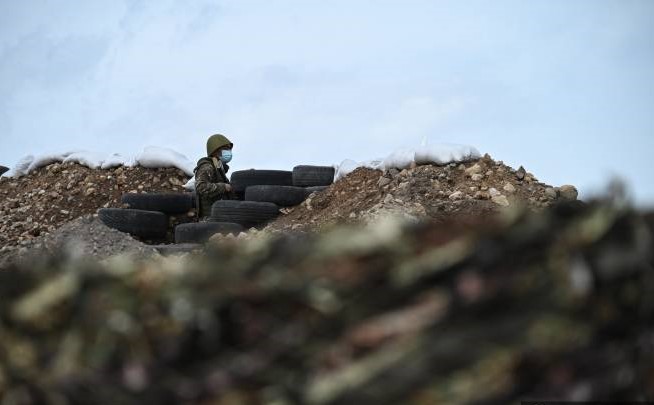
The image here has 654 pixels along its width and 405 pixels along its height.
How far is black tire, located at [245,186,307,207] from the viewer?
1209 cm

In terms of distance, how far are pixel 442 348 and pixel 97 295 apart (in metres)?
0.47

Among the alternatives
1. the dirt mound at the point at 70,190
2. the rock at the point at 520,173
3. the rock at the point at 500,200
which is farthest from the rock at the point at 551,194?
the dirt mound at the point at 70,190

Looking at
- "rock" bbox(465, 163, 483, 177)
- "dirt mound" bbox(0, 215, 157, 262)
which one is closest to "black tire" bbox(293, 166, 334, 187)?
"rock" bbox(465, 163, 483, 177)

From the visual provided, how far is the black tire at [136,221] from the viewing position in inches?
459

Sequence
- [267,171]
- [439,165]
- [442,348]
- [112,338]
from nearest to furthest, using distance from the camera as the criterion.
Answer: [442,348] → [112,338] → [439,165] → [267,171]

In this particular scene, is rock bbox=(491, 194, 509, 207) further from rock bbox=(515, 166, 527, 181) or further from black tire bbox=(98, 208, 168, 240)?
black tire bbox=(98, 208, 168, 240)

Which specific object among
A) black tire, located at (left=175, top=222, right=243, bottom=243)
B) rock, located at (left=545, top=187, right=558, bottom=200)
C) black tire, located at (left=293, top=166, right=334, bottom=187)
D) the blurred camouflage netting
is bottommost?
the blurred camouflage netting

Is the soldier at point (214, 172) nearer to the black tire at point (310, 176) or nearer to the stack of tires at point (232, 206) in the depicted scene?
the stack of tires at point (232, 206)

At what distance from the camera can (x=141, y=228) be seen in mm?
11930

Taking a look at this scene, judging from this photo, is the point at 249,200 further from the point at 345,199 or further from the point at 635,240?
the point at 635,240

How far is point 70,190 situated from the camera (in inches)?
576

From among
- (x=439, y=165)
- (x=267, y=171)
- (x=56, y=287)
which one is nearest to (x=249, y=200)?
(x=267, y=171)

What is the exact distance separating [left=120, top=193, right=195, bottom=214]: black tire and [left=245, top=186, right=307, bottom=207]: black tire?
4.39 feet

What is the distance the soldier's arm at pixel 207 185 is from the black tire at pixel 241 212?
0.23 metres
